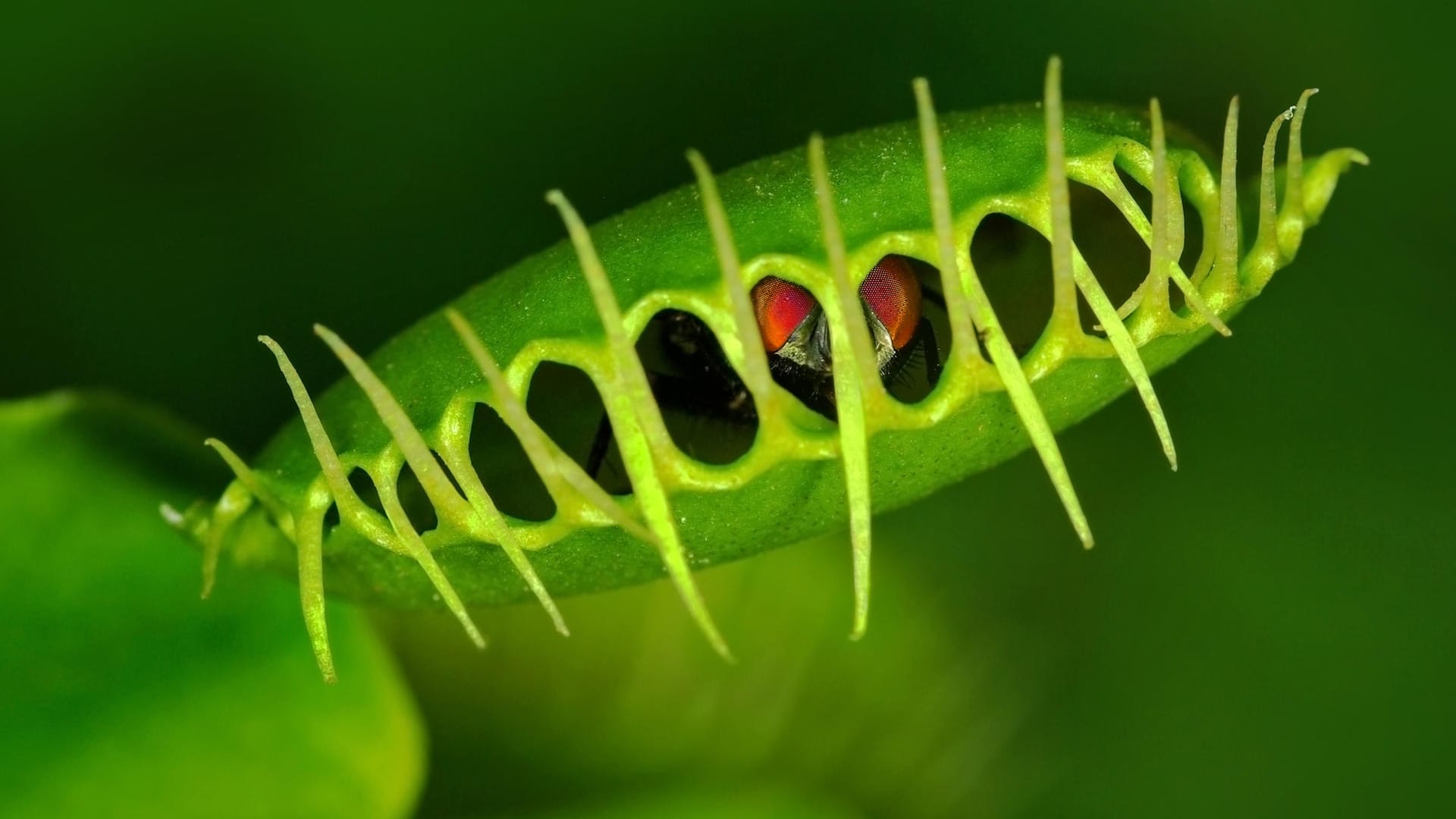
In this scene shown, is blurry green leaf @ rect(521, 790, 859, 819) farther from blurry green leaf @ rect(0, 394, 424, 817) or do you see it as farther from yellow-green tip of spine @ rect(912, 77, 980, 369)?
yellow-green tip of spine @ rect(912, 77, 980, 369)

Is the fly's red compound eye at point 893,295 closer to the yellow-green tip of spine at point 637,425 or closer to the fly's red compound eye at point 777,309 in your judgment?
the fly's red compound eye at point 777,309

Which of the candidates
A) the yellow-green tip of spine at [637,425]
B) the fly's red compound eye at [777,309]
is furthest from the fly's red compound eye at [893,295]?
the yellow-green tip of spine at [637,425]

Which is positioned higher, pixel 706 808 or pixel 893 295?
pixel 893 295

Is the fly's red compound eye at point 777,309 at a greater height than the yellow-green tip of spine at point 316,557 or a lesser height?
greater

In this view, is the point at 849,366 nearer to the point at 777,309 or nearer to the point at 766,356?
the point at 766,356

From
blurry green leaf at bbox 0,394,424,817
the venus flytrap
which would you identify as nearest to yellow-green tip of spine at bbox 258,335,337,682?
the venus flytrap

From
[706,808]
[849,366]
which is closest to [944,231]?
[849,366]

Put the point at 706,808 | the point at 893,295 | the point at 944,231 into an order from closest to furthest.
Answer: the point at 944,231 < the point at 893,295 < the point at 706,808

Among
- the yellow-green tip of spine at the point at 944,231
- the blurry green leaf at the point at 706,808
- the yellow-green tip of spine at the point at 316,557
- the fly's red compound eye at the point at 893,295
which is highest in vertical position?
the fly's red compound eye at the point at 893,295
